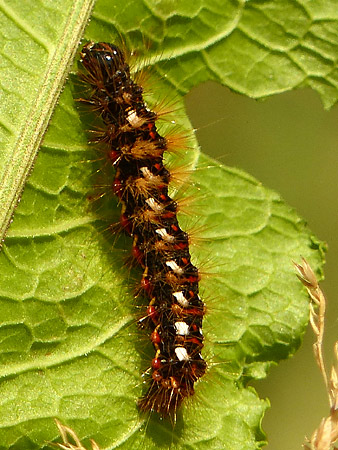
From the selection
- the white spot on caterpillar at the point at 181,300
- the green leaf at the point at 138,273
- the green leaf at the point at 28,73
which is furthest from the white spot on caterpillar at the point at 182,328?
the green leaf at the point at 28,73

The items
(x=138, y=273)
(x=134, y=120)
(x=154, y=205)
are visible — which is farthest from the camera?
(x=138, y=273)

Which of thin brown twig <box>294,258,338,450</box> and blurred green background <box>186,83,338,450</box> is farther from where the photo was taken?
blurred green background <box>186,83,338,450</box>

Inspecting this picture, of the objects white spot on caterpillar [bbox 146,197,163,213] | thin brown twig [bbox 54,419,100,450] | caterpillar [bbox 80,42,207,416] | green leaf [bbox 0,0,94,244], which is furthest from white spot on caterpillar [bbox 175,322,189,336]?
green leaf [bbox 0,0,94,244]

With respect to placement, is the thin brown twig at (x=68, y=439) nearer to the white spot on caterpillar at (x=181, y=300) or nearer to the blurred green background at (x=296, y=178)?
the white spot on caterpillar at (x=181, y=300)

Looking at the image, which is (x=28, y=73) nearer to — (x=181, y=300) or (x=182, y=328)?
(x=181, y=300)

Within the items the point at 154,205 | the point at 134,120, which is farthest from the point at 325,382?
the point at 134,120

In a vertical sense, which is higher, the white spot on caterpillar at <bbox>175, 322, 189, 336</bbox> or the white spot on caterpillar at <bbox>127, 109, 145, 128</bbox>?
the white spot on caterpillar at <bbox>127, 109, 145, 128</bbox>

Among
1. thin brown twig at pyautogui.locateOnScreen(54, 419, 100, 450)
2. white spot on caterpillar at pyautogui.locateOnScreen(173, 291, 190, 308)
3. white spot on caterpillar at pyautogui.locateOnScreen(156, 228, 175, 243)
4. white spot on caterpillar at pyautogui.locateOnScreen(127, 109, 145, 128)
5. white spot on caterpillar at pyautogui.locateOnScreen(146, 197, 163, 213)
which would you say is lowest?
thin brown twig at pyautogui.locateOnScreen(54, 419, 100, 450)

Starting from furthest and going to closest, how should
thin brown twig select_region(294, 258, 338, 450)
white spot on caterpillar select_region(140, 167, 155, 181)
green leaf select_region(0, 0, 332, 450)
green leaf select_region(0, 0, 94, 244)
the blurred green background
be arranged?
1. the blurred green background
2. white spot on caterpillar select_region(140, 167, 155, 181)
3. green leaf select_region(0, 0, 332, 450)
4. green leaf select_region(0, 0, 94, 244)
5. thin brown twig select_region(294, 258, 338, 450)

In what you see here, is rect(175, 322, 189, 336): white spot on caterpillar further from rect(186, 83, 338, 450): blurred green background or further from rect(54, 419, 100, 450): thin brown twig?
rect(186, 83, 338, 450): blurred green background
